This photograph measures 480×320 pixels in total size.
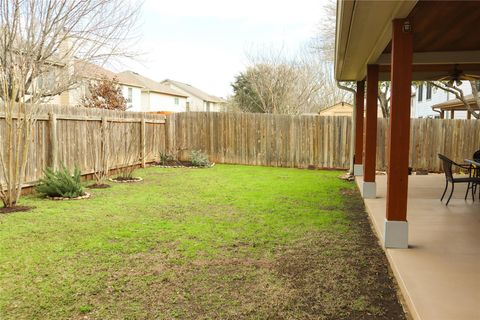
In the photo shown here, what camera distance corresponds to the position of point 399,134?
3941 millimetres

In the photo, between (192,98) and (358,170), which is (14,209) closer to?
(358,170)

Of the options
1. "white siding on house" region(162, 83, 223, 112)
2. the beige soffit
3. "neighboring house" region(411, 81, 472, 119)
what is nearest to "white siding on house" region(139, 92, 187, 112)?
"white siding on house" region(162, 83, 223, 112)

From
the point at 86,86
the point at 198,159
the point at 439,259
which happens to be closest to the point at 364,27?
the point at 439,259

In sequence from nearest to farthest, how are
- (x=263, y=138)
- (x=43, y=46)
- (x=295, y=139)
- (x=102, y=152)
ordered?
1. (x=102, y=152)
2. (x=43, y=46)
3. (x=295, y=139)
4. (x=263, y=138)

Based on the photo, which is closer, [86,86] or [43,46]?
[43,46]

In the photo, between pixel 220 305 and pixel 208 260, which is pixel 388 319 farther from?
pixel 208 260

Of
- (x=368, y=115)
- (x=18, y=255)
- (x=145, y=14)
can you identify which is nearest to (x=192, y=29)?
(x=145, y=14)

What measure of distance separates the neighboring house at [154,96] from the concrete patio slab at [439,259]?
23.3 m

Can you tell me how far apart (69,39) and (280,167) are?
7.45m

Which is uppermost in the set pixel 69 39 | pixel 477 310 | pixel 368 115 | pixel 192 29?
pixel 192 29

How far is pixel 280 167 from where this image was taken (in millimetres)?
13133

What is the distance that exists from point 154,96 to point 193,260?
27.1m

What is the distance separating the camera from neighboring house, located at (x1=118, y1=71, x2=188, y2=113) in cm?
2816

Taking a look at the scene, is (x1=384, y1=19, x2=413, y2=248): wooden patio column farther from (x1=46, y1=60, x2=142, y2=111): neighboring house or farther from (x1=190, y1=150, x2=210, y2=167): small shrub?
(x1=46, y1=60, x2=142, y2=111): neighboring house
